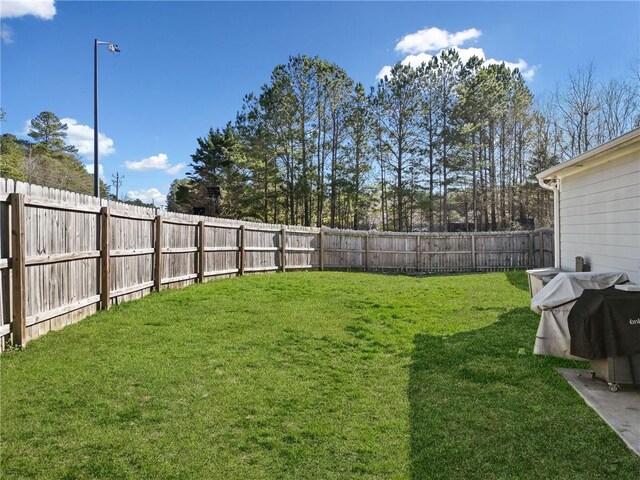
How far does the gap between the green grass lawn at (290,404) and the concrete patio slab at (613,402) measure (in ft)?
0.32

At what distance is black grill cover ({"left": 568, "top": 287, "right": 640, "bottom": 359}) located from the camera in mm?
3445

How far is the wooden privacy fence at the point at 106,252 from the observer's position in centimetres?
418

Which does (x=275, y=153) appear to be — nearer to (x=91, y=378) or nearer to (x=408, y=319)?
(x=408, y=319)

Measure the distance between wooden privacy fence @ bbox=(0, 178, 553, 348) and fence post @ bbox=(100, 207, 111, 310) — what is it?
0.04 feet

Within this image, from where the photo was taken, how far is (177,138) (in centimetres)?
3431

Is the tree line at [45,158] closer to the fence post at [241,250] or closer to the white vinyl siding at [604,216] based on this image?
the fence post at [241,250]

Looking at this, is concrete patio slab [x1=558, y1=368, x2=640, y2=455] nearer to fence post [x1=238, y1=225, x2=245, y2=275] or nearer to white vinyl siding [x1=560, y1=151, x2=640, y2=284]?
white vinyl siding [x1=560, y1=151, x2=640, y2=284]

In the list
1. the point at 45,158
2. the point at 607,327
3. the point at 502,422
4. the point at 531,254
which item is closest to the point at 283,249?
the point at 531,254

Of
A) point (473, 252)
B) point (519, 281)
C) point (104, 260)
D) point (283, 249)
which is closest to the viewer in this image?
point (104, 260)

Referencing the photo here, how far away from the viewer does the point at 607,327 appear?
3480 mm

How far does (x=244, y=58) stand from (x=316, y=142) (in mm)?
8408

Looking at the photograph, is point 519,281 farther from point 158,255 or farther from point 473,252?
point 158,255

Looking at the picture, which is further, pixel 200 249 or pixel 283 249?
pixel 283 249

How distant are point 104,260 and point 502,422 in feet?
18.2
